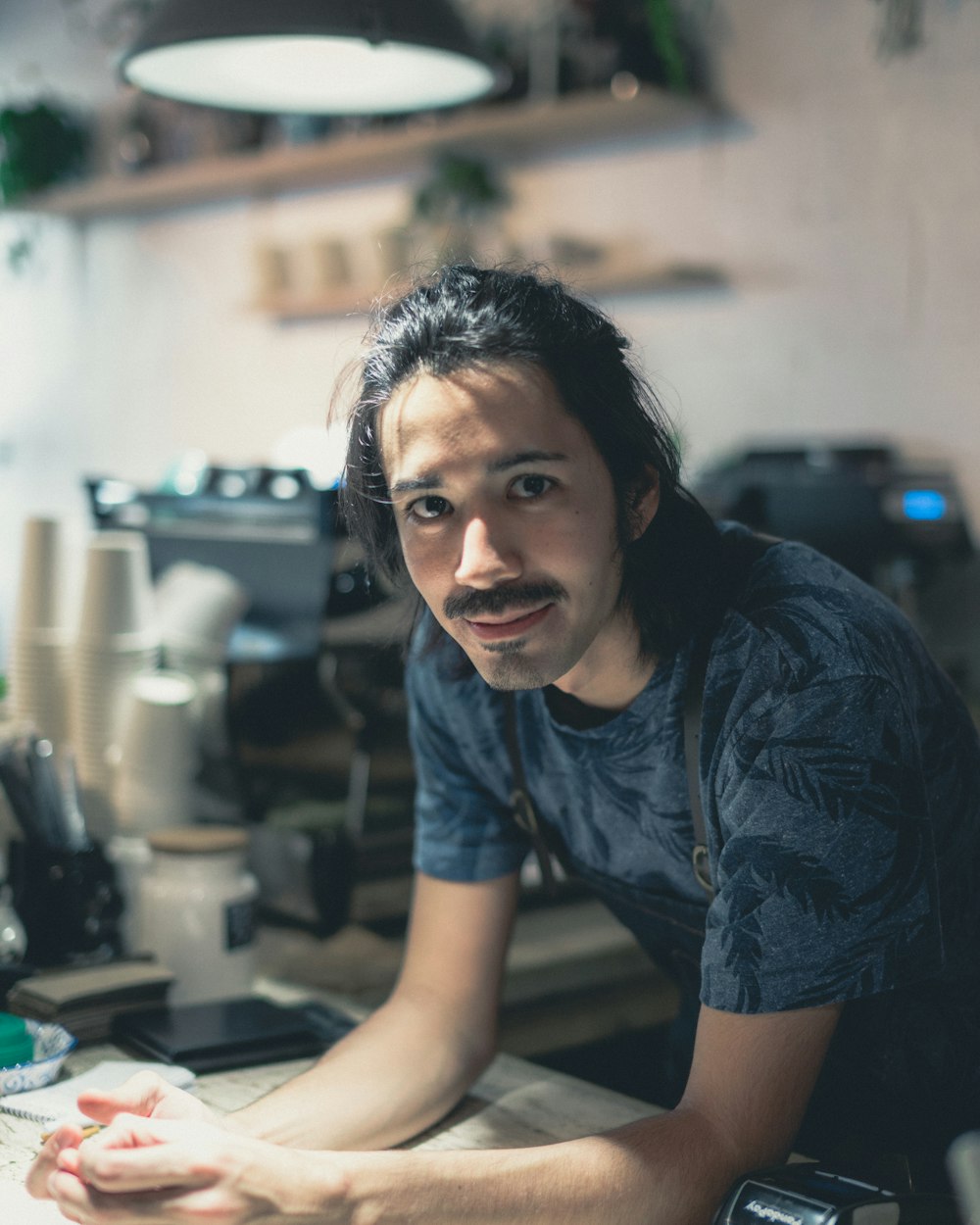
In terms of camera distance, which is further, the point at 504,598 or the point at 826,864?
the point at 504,598

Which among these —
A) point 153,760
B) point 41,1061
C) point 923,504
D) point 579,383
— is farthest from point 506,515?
point 923,504

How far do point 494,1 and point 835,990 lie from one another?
3365 mm

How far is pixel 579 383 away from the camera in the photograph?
1.13 metres

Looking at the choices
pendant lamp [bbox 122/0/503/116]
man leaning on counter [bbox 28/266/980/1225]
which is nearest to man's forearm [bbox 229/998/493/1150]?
man leaning on counter [bbox 28/266/980/1225]

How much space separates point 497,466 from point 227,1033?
628 millimetres

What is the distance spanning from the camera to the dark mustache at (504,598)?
108 centimetres

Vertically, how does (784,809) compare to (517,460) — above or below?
below

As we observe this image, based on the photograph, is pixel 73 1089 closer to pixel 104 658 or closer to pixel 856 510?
pixel 104 658

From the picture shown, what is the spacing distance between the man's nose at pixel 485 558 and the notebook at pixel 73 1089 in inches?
19.9

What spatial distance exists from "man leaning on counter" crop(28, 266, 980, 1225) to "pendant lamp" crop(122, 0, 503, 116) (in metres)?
Answer: 0.55

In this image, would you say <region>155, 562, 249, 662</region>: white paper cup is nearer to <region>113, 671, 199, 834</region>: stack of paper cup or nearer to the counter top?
<region>113, 671, 199, 834</region>: stack of paper cup

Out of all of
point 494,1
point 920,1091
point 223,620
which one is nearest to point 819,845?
point 920,1091

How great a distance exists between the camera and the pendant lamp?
60.6 inches

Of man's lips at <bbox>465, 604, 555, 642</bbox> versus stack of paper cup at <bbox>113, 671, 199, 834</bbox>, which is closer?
man's lips at <bbox>465, 604, 555, 642</bbox>
